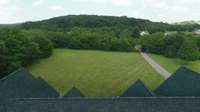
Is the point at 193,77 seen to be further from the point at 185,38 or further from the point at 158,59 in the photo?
the point at 185,38

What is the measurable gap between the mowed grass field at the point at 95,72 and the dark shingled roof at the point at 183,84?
27.5 meters

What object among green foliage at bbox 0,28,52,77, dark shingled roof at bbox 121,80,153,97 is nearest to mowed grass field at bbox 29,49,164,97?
green foliage at bbox 0,28,52,77

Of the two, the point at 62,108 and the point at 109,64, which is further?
the point at 109,64

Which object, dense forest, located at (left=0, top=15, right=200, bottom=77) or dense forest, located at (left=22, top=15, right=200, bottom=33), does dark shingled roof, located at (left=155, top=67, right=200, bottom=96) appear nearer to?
dense forest, located at (left=0, top=15, right=200, bottom=77)

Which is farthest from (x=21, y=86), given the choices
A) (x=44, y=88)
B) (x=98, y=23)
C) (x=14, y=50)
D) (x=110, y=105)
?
(x=98, y=23)

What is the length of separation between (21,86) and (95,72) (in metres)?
46.5

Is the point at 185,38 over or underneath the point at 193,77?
underneath

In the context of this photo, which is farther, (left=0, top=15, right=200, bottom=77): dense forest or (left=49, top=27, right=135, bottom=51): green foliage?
(left=49, top=27, right=135, bottom=51): green foliage

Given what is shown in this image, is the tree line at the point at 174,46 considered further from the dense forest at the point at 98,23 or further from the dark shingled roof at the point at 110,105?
the dark shingled roof at the point at 110,105

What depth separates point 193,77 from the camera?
27.5 m

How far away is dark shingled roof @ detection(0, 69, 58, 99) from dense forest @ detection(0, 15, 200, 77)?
36.3 meters

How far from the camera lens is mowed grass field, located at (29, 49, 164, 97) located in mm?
62531

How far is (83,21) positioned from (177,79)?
4910 inches

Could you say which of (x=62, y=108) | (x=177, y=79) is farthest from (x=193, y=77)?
(x=62, y=108)
